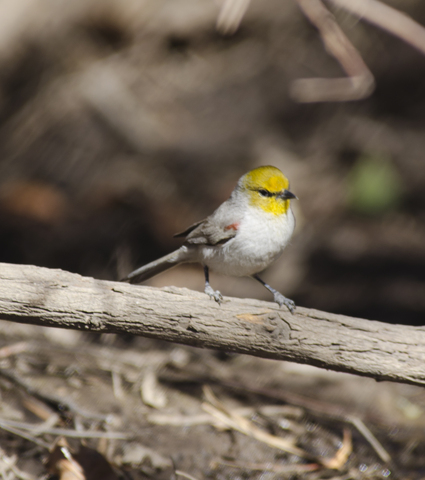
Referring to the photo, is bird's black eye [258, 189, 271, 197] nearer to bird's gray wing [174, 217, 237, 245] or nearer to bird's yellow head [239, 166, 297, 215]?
bird's yellow head [239, 166, 297, 215]

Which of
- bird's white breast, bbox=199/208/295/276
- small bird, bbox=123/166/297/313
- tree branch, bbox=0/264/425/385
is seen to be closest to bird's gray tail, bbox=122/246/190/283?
small bird, bbox=123/166/297/313

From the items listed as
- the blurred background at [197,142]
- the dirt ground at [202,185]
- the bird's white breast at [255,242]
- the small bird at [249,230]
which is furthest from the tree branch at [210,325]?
the blurred background at [197,142]

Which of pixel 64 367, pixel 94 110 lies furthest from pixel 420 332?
pixel 94 110

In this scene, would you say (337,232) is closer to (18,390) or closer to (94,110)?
(94,110)

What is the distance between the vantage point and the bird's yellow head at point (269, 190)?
146 inches

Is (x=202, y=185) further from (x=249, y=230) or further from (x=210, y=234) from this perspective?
(x=249, y=230)

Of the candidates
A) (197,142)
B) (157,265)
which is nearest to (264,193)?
(157,265)

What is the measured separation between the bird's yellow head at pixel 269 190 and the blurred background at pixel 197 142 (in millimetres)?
2480

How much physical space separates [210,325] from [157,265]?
4.07 feet

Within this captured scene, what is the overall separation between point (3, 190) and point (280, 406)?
4.54 meters

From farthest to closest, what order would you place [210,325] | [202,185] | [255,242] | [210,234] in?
[202,185] < [210,234] < [255,242] < [210,325]

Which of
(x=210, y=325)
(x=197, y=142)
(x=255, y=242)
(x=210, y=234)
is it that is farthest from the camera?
(x=197, y=142)

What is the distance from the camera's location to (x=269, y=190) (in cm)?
375

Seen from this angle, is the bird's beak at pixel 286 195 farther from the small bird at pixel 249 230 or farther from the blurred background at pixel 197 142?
the blurred background at pixel 197 142
